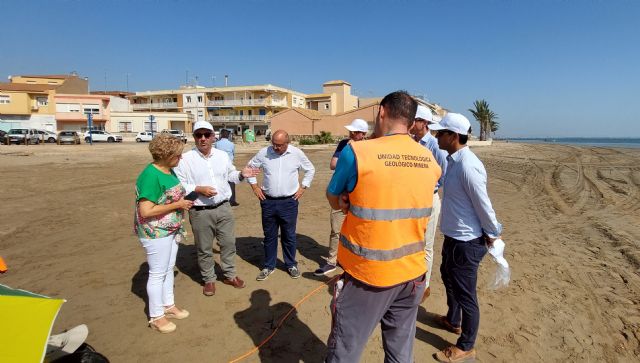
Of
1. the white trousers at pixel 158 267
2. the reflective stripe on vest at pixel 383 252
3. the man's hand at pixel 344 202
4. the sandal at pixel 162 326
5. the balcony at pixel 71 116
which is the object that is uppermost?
the balcony at pixel 71 116

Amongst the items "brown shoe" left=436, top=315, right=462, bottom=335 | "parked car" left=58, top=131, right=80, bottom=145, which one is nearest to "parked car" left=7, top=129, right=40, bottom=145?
"parked car" left=58, top=131, right=80, bottom=145

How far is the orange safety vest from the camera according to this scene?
1761 mm

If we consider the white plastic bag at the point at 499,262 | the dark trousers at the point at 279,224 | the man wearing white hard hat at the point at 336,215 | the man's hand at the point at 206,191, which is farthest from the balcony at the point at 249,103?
the white plastic bag at the point at 499,262

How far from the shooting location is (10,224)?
6.94 meters

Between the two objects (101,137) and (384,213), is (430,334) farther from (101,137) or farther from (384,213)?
(101,137)

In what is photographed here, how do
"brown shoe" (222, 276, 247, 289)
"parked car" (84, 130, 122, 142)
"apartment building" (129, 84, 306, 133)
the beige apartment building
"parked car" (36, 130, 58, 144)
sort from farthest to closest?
"apartment building" (129, 84, 306, 133) → the beige apartment building → "parked car" (84, 130, 122, 142) → "parked car" (36, 130, 58, 144) → "brown shoe" (222, 276, 247, 289)

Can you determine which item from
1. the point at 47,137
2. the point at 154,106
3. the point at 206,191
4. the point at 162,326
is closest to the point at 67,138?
the point at 47,137

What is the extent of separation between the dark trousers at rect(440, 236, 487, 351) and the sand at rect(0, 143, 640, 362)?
435 mm

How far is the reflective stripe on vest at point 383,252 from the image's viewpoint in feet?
5.99

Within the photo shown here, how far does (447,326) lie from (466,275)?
997 mm

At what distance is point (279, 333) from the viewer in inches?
134

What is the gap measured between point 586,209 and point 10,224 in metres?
13.4

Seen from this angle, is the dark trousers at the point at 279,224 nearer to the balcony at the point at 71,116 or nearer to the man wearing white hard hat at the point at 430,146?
the man wearing white hard hat at the point at 430,146

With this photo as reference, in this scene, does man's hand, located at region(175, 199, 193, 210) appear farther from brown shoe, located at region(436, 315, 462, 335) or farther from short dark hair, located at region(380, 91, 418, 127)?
brown shoe, located at region(436, 315, 462, 335)
